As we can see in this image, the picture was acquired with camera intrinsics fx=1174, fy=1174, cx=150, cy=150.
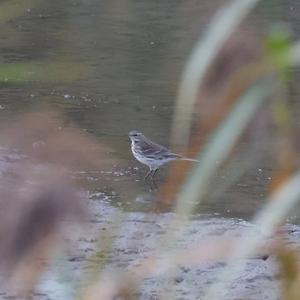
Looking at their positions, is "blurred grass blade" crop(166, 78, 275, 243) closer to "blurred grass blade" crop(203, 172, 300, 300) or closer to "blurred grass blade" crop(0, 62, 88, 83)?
"blurred grass blade" crop(203, 172, 300, 300)

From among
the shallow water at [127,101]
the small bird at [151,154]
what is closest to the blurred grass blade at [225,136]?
the shallow water at [127,101]

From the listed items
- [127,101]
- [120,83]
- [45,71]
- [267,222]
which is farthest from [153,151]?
[267,222]

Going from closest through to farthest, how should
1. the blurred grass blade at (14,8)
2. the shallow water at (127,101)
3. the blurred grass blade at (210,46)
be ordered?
the blurred grass blade at (210,46), the blurred grass blade at (14,8), the shallow water at (127,101)

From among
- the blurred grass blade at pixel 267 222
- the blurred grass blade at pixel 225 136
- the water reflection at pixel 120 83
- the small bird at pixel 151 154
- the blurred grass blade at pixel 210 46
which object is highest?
the water reflection at pixel 120 83

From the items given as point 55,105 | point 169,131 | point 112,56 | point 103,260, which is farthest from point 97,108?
point 103,260

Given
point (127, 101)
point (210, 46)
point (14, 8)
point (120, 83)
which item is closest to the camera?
point (210, 46)

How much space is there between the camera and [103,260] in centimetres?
205

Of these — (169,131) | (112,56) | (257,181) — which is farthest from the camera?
(112,56)

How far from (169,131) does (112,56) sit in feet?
10.5

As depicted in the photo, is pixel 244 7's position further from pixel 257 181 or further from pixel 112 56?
pixel 112 56

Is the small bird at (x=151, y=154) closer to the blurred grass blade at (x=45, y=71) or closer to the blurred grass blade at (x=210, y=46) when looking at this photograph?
the blurred grass blade at (x=45, y=71)

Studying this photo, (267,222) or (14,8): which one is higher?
(14,8)

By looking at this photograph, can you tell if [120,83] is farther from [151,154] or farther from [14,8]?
[14,8]

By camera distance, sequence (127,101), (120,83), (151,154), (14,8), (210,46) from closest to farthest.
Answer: (210,46), (14,8), (151,154), (127,101), (120,83)
